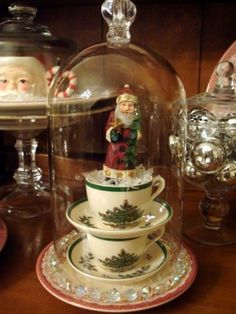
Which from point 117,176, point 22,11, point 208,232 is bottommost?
point 208,232

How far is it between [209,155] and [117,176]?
0.13 metres

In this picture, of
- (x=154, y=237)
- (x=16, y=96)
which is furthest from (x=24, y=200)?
(x=154, y=237)

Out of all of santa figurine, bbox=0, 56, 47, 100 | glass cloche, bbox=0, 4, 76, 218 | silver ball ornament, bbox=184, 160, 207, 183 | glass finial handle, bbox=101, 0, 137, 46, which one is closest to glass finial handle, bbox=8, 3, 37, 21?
glass cloche, bbox=0, 4, 76, 218

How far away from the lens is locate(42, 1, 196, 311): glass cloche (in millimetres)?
441

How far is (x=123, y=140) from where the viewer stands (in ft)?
1.51

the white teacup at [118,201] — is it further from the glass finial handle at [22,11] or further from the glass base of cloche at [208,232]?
the glass finial handle at [22,11]

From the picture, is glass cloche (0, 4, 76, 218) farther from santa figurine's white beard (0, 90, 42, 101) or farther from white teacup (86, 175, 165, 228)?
white teacup (86, 175, 165, 228)

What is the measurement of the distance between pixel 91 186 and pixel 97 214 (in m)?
0.03

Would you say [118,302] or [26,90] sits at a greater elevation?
[26,90]

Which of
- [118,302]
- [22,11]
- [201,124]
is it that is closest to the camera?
[118,302]

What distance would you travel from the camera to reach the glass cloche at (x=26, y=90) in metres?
0.63

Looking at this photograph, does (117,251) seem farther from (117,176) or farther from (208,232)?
(208,232)

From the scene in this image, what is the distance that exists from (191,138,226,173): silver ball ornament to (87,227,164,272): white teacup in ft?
0.40

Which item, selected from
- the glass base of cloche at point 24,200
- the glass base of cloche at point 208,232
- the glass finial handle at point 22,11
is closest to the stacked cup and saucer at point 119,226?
the glass base of cloche at point 208,232
